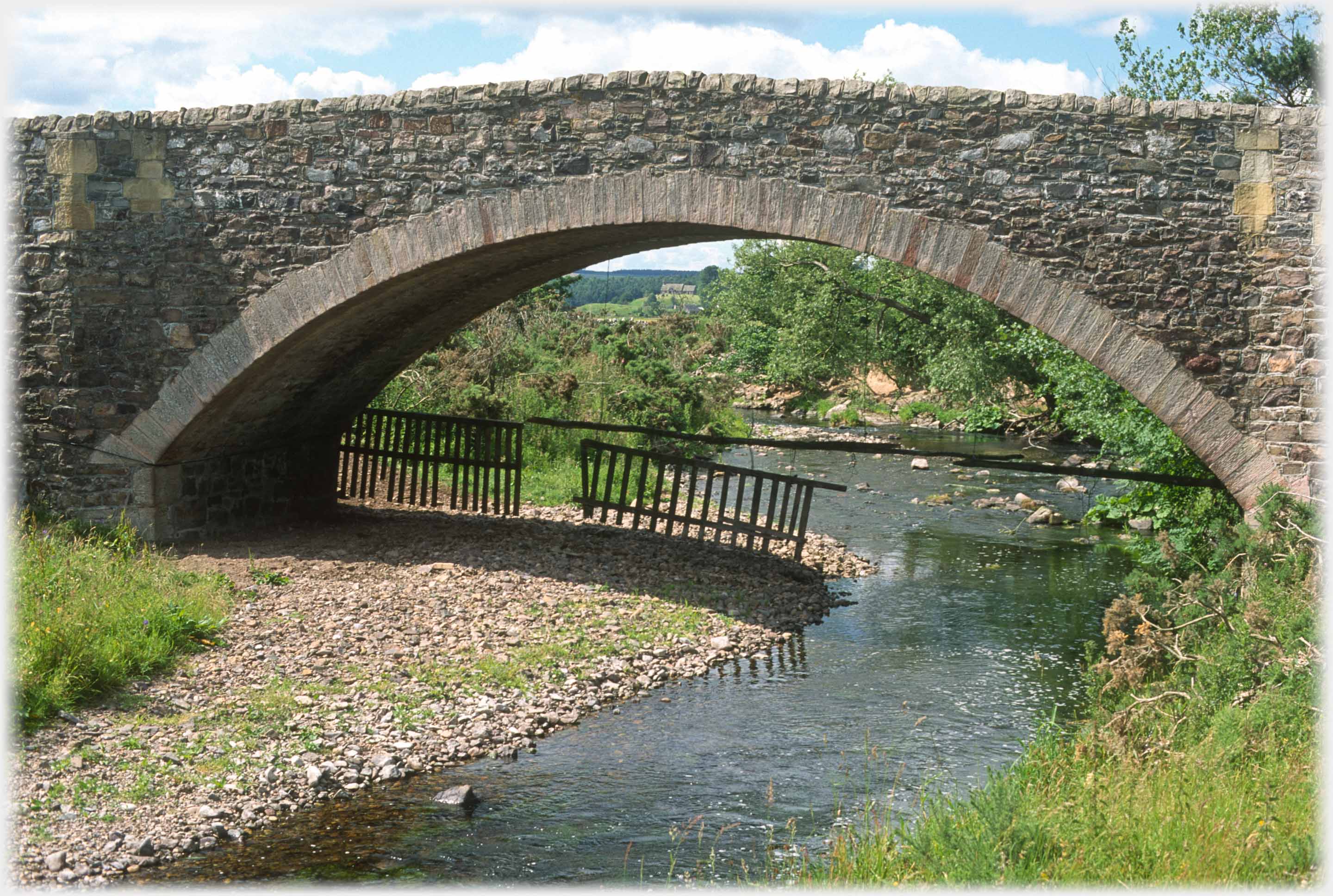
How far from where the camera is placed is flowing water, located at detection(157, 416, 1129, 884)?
557 cm

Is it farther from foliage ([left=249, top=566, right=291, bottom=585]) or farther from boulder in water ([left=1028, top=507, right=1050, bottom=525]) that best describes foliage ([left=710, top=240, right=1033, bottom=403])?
foliage ([left=249, top=566, right=291, bottom=585])

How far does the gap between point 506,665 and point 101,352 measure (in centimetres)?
413

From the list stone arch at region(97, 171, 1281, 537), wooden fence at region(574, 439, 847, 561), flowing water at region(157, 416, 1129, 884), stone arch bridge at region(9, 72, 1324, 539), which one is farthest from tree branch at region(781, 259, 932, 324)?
stone arch bridge at region(9, 72, 1324, 539)

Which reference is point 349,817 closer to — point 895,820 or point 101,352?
point 895,820

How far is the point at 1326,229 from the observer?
289 inches

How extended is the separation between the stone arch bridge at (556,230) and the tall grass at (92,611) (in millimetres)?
600

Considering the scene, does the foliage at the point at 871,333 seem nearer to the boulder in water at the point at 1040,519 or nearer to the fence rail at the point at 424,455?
the boulder in water at the point at 1040,519

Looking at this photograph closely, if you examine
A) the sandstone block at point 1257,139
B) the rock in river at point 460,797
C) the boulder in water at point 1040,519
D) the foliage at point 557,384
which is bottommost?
the rock in river at point 460,797

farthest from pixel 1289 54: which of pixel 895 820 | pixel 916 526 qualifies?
pixel 895 820

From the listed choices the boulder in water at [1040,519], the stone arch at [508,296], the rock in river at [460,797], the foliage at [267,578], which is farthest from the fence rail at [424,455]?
the boulder in water at [1040,519]

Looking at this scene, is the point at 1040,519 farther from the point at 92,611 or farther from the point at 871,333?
the point at 92,611

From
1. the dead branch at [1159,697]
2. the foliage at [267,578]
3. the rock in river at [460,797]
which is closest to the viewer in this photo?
the dead branch at [1159,697]

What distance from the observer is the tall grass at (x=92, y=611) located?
21.9 ft

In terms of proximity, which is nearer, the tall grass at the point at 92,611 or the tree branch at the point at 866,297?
the tall grass at the point at 92,611
